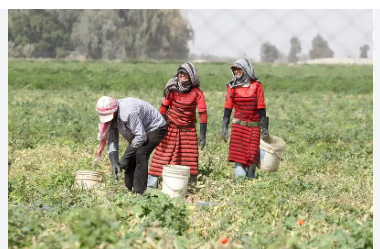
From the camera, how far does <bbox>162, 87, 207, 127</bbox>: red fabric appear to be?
8.21 metres

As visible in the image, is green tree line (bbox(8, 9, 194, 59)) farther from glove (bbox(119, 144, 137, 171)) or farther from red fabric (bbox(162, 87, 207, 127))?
glove (bbox(119, 144, 137, 171))

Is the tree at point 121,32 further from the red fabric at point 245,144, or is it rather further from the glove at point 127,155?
the glove at point 127,155

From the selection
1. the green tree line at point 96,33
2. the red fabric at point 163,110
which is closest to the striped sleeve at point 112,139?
the red fabric at point 163,110

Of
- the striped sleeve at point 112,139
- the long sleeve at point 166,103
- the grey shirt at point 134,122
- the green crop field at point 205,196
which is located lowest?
the green crop field at point 205,196

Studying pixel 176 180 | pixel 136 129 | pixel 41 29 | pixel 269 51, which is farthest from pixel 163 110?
pixel 269 51

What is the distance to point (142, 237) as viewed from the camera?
4.64 meters

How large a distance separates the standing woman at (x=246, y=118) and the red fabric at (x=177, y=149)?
0.51 metres

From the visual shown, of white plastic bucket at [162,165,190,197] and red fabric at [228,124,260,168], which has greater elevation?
red fabric at [228,124,260,168]

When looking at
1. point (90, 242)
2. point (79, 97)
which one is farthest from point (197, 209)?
point (79, 97)

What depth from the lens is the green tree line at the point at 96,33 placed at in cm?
8200

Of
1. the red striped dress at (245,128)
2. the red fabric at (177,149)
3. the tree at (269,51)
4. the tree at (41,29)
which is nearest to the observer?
the red fabric at (177,149)

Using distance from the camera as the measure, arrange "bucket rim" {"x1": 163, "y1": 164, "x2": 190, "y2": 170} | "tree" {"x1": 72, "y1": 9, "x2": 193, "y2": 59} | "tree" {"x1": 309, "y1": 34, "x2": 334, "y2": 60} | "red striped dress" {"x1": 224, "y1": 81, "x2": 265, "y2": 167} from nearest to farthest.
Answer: "bucket rim" {"x1": 163, "y1": 164, "x2": 190, "y2": 170} → "red striped dress" {"x1": 224, "y1": 81, "x2": 265, "y2": 167} → "tree" {"x1": 72, "y1": 9, "x2": 193, "y2": 59} → "tree" {"x1": 309, "y1": 34, "x2": 334, "y2": 60}

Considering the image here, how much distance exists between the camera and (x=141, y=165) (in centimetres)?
769

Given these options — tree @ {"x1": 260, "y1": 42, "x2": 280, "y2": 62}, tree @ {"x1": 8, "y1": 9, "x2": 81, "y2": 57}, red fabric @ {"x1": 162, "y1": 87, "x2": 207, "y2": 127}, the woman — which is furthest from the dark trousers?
tree @ {"x1": 260, "y1": 42, "x2": 280, "y2": 62}
